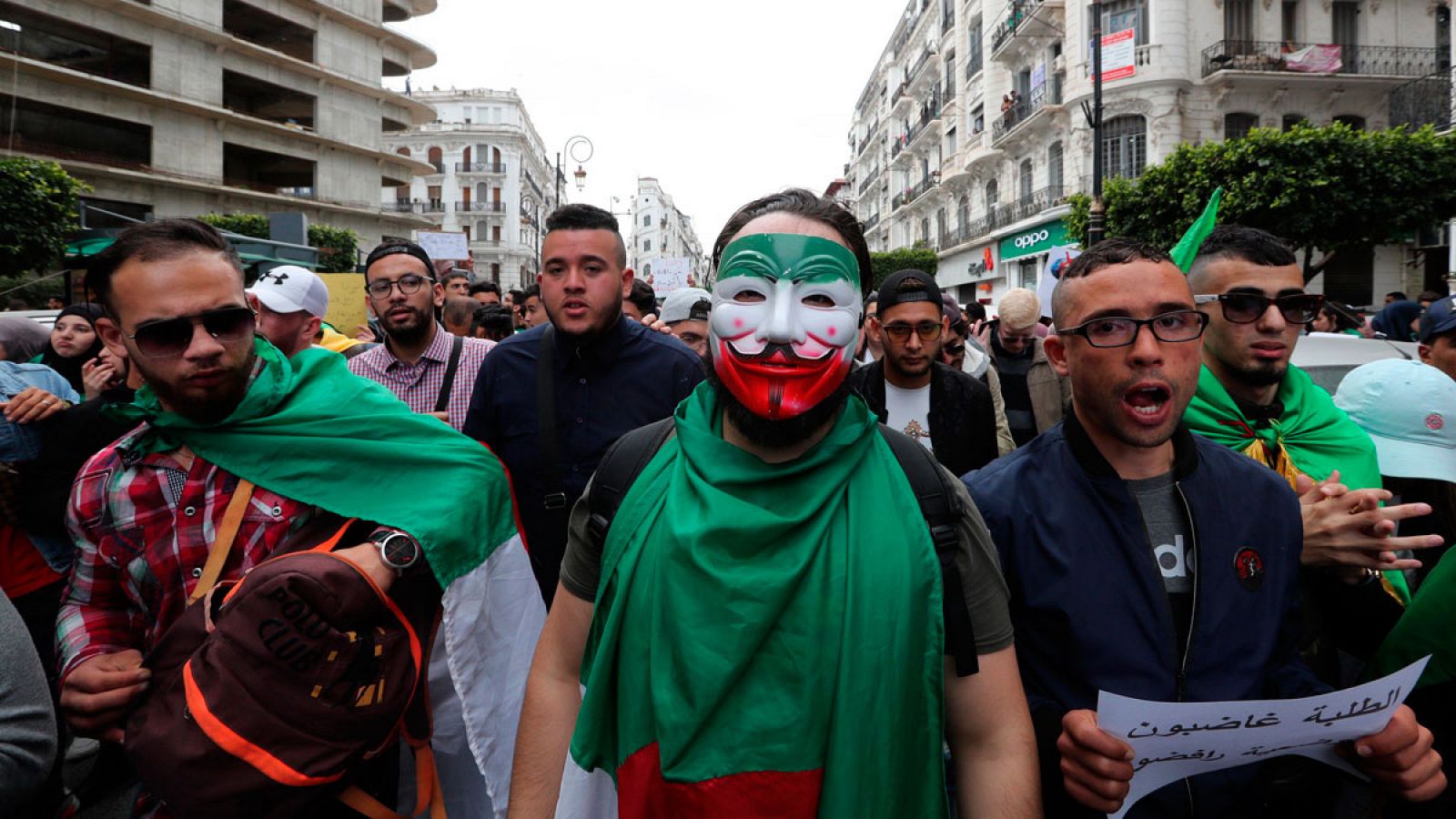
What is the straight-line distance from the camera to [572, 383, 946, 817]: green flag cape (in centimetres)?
153

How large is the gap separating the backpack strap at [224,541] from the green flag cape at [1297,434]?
9.03 ft

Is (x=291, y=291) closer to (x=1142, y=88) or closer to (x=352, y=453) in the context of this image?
(x=352, y=453)

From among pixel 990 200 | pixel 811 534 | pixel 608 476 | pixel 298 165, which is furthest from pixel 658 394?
pixel 298 165

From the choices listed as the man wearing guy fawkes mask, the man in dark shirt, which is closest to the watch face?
the man wearing guy fawkes mask

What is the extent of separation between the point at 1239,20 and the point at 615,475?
104 feet

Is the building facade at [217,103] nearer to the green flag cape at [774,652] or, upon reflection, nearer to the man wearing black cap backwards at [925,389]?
the man wearing black cap backwards at [925,389]

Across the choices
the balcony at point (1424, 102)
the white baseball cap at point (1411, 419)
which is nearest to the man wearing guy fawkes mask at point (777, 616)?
the white baseball cap at point (1411, 419)

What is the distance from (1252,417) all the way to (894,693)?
1.84 metres

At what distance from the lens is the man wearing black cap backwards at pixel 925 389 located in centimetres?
411

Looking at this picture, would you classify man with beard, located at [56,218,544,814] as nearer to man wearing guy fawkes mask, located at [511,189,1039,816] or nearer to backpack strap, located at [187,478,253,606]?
backpack strap, located at [187,478,253,606]

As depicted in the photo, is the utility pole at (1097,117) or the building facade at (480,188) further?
the building facade at (480,188)

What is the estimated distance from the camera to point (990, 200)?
36500 mm

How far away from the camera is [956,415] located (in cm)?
415

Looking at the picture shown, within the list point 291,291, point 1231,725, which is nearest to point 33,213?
point 291,291
